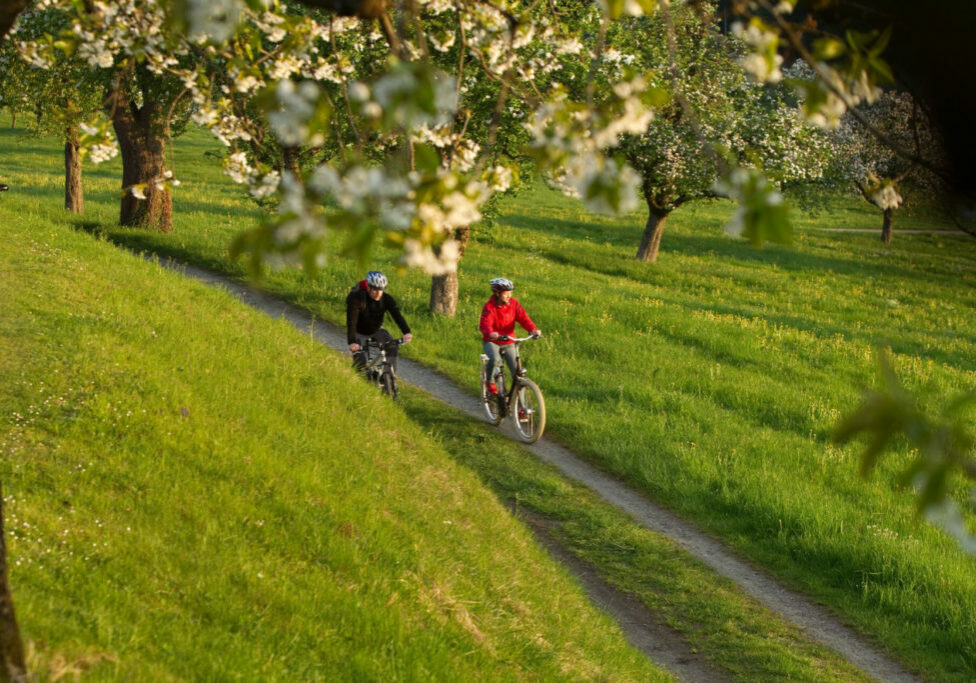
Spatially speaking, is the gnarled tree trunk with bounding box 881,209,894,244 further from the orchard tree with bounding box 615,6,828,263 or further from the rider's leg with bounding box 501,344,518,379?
the rider's leg with bounding box 501,344,518,379

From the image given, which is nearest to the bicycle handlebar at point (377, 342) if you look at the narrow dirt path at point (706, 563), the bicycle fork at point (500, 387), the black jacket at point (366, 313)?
the black jacket at point (366, 313)

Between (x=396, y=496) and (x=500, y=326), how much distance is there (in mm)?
5584

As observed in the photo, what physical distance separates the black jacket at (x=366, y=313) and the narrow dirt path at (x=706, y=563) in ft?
8.80

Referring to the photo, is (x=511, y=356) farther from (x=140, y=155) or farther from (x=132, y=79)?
(x=140, y=155)

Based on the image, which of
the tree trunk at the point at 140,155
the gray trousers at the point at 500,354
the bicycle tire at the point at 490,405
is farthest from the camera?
the tree trunk at the point at 140,155

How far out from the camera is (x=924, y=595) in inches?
386

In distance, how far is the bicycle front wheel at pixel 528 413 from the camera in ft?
45.4

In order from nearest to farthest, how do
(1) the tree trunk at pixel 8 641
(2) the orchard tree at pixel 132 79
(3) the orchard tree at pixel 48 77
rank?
(1) the tree trunk at pixel 8 641 < (2) the orchard tree at pixel 132 79 < (3) the orchard tree at pixel 48 77

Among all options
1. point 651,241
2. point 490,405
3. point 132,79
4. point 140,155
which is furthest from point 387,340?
point 651,241

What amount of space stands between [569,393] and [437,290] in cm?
571

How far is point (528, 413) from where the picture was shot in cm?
1402

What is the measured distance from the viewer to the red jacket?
14047 mm

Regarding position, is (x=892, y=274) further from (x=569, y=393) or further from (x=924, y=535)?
(x=924, y=535)

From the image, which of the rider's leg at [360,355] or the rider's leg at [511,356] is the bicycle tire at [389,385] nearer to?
the rider's leg at [360,355]
